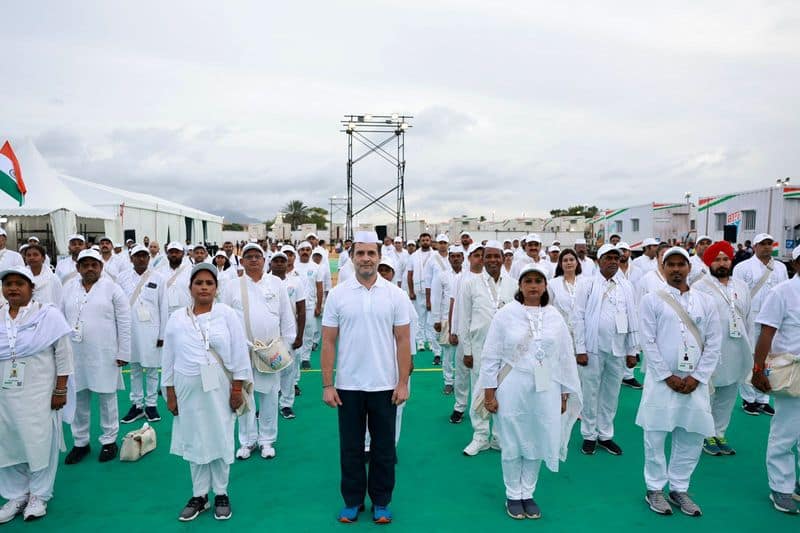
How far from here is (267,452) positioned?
4941 millimetres

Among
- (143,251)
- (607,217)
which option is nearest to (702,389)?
(143,251)

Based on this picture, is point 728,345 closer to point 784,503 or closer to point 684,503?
point 784,503

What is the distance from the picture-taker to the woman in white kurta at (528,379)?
12.2 ft

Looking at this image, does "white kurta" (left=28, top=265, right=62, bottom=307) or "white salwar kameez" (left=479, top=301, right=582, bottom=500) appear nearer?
"white salwar kameez" (left=479, top=301, right=582, bottom=500)

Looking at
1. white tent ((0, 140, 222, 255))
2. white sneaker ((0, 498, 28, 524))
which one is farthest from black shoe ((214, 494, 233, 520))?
white tent ((0, 140, 222, 255))

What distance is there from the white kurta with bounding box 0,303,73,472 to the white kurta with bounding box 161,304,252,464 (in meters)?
1.00

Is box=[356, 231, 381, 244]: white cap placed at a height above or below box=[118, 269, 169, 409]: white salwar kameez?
above

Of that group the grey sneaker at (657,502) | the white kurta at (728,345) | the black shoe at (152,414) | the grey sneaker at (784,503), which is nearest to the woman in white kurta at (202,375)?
the black shoe at (152,414)

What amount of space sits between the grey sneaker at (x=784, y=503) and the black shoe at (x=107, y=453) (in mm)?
6004

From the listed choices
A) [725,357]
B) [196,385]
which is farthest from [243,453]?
[725,357]

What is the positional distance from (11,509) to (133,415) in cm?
218

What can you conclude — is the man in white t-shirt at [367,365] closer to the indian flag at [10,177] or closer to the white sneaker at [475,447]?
the white sneaker at [475,447]

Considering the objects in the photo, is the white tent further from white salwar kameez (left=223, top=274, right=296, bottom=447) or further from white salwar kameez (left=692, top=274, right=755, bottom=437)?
white salwar kameez (left=692, top=274, right=755, bottom=437)

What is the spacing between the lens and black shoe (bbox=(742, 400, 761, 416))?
6.23 meters
